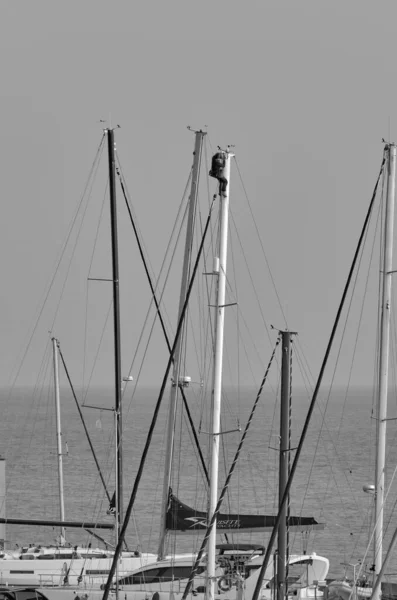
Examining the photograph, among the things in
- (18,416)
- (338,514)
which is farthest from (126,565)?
(18,416)

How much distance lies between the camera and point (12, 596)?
104 ft

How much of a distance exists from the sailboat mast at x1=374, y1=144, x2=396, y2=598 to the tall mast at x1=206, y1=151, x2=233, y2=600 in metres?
3.73

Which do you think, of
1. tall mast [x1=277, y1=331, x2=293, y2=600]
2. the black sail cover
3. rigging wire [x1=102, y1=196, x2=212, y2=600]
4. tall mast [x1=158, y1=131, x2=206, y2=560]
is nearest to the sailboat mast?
tall mast [x1=277, y1=331, x2=293, y2=600]

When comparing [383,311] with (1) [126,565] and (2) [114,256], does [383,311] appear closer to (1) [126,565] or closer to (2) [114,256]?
(2) [114,256]

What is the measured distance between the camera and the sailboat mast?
28.3m

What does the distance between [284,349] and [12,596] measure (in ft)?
30.8

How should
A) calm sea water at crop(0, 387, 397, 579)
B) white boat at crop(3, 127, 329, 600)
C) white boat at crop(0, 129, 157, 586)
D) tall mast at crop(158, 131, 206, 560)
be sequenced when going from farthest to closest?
calm sea water at crop(0, 387, 397, 579) < white boat at crop(0, 129, 157, 586) < tall mast at crop(158, 131, 206, 560) < white boat at crop(3, 127, 329, 600)

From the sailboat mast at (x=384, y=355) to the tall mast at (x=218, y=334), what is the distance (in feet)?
12.2

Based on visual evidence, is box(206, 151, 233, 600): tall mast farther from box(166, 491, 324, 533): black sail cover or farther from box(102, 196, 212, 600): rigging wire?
box(166, 491, 324, 533): black sail cover

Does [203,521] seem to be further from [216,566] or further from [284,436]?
[284,436]

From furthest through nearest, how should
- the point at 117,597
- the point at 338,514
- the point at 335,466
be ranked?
1. the point at 335,466
2. the point at 338,514
3. the point at 117,597

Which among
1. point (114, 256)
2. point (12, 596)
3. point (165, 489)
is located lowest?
point (12, 596)

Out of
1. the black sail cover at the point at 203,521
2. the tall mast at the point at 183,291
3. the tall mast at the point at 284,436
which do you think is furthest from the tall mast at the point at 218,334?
the tall mast at the point at 183,291

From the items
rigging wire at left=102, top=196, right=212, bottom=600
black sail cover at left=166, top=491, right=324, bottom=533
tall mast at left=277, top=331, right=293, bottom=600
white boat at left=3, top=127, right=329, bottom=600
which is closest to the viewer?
tall mast at left=277, top=331, right=293, bottom=600
